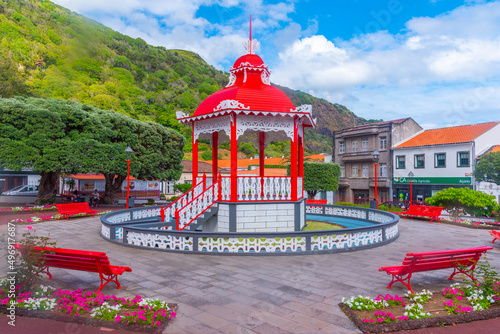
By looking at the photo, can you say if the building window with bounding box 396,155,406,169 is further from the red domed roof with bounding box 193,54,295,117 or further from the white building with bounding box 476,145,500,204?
the red domed roof with bounding box 193,54,295,117

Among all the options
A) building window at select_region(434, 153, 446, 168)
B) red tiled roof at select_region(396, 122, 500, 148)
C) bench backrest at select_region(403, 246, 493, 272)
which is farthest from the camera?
building window at select_region(434, 153, 446, 168)

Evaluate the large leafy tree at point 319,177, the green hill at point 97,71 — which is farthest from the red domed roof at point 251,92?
the large leafy tree at point 319,177

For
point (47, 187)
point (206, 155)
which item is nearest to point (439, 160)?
point (47, 187)

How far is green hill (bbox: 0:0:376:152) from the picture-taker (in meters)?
5.86

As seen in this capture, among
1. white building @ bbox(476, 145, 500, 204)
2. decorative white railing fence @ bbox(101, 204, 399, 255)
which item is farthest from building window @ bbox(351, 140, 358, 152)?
decorative white railing fence @ bbox(101, 204, 399, 255)

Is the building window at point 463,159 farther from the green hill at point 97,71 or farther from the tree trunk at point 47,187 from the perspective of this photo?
the tree trunk at point 47,187

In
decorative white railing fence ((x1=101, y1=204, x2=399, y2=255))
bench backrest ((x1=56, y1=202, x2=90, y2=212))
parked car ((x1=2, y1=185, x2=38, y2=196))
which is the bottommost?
decorative white railing fence ((x1=101, y1=204, x2=399, y2=255))

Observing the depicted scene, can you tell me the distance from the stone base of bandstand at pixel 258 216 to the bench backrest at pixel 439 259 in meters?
6.07

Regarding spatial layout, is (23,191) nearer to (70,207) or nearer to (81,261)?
(70,207)

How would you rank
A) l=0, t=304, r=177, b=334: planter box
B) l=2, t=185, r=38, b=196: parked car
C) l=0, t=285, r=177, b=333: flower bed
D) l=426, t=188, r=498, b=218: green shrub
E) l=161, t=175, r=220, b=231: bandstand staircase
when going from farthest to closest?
l=2, t=185, r=38, b=196: parked car < l=426, t=188, r=498, b=218: green shrub < l=161, t=175, r=220, b=231: bandstand staircase < l=0, t=285, r=177, b=333: flower bed < l=0, t=304, r=177, b=334: planter box

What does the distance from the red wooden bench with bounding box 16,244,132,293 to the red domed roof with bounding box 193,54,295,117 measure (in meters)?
7.01

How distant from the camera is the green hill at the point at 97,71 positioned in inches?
231

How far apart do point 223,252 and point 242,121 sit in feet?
16.0

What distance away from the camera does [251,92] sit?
12992 mm
